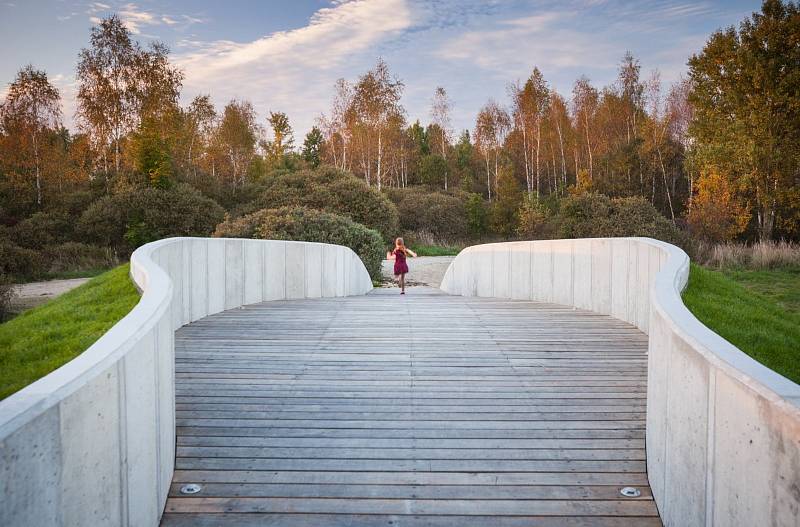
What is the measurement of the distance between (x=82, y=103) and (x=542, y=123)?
3208 centimetres

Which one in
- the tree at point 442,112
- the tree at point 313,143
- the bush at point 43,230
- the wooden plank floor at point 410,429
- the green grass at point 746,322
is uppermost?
the tree at point 442,112

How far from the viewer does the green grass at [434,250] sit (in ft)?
103

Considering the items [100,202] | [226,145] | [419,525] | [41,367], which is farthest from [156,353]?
[226,145]

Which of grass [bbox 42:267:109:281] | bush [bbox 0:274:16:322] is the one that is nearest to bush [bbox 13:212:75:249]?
grass [bbox 42:267:109:281]

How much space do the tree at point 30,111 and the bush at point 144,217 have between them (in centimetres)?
626

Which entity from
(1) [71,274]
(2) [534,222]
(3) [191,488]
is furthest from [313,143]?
(3) [191,488]

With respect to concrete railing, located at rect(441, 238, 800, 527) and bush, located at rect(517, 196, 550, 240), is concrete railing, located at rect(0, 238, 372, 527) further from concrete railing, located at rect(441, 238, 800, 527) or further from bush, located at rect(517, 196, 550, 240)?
bush, located at rect(517, 196, 550, 240)

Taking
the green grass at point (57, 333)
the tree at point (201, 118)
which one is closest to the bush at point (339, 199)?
the tree at point (201, 118)

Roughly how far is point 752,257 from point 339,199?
17749 millimetres

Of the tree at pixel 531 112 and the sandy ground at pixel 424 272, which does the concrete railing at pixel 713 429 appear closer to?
the sandy ground at pixel 424 272

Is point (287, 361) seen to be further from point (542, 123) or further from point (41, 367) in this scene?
point (542, 123)

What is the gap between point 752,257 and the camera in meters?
18.6

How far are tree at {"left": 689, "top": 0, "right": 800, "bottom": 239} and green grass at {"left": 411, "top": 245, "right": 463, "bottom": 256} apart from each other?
42.2 ft

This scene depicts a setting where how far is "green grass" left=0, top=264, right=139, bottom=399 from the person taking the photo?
204 inches
